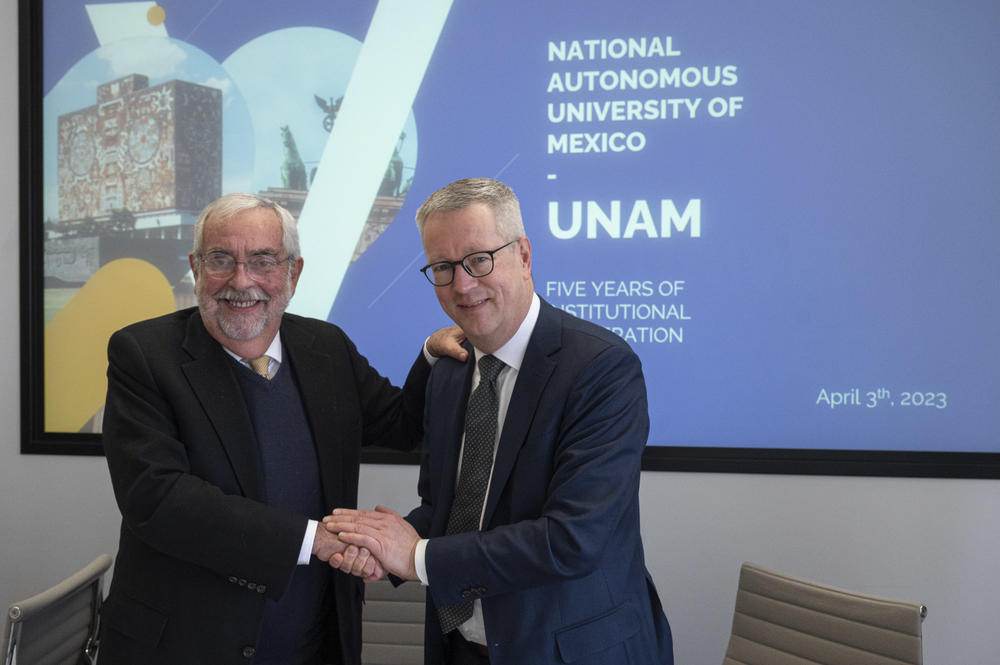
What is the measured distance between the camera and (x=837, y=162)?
309 centimetres

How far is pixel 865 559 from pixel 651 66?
2.14m

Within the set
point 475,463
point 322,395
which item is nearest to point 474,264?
point 475,463

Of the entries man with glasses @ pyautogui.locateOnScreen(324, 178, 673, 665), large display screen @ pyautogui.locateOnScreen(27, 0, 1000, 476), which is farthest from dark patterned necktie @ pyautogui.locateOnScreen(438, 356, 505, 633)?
large display screen @ pyautogui.locateOnScreen(27, 0, 1000, 476)

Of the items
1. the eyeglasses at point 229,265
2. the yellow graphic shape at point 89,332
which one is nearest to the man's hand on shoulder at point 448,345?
the eyeglasses at point 229,265

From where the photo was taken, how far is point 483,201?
1871mm

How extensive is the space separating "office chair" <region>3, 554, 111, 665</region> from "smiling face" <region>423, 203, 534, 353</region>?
1.36 meters

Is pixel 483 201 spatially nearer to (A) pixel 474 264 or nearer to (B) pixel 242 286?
(A) pixel 474 264

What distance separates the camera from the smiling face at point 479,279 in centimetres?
187

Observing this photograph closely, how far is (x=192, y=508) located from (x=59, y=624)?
0.88m

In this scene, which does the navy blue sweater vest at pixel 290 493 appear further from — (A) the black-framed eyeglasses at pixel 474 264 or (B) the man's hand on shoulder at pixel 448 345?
(A) the black-framed eyeglasses at pixel 474 264

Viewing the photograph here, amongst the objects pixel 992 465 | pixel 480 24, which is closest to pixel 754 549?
→ pixel 992 465

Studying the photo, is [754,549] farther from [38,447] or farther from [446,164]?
[38,447]

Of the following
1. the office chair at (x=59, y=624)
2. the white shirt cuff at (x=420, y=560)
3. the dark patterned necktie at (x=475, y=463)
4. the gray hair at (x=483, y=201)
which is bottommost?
the office chair at (x=59, y=624)

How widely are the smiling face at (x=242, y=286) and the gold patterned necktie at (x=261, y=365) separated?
0.13 feet
